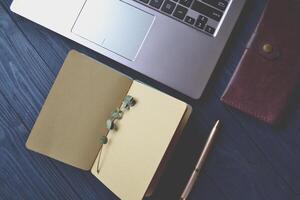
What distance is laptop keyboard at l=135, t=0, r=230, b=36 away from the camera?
0.67 meters

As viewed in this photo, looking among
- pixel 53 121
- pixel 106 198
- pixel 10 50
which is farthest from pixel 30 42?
pixel 106 198

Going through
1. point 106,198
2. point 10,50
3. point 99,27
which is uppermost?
point 99,27

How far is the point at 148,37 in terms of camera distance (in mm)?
694

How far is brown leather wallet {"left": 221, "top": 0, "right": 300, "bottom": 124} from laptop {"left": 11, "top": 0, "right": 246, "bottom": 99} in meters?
0.05

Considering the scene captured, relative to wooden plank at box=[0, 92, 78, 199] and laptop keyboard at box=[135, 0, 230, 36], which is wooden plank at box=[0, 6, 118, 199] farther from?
laptop keyboard at box=[135, 0, 230, 36]

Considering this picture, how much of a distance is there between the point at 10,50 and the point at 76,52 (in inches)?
5.6

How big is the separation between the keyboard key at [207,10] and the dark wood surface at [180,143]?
0.05m

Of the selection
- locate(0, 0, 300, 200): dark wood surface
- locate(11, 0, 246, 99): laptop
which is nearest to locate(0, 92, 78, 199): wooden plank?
locate(0, 0, 300, 200): dark wood surface

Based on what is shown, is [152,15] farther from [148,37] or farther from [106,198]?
[106,198]

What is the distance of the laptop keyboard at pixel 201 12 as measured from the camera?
673mm

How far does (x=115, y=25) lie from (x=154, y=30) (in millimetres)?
69

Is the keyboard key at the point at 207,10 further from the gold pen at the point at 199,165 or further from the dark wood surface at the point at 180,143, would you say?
the gold pen at the point at 199,165

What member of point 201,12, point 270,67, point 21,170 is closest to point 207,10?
point 201,12

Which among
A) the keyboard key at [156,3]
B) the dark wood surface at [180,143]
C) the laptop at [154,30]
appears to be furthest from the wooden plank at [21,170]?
the keyboard key at [156,3]
